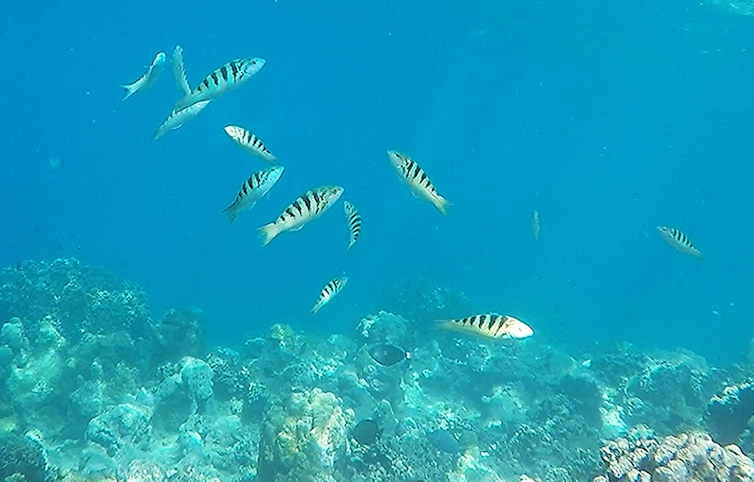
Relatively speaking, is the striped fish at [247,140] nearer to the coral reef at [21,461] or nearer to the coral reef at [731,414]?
the coral reef at [21,461]

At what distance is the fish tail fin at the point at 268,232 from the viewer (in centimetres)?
521

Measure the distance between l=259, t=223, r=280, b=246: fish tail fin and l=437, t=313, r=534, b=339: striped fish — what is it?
1.68 meters

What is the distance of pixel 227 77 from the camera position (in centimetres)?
623

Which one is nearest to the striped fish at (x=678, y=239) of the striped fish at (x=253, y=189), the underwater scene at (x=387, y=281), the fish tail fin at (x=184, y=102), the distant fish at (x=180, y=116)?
the underwater scene at (x=387, y=281)

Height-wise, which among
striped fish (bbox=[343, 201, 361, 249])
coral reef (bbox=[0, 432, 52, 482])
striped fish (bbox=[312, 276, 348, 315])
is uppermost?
striped fish (bbox=[343, 201, 361, 249])

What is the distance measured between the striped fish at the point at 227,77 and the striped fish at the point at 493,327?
327 centimetres

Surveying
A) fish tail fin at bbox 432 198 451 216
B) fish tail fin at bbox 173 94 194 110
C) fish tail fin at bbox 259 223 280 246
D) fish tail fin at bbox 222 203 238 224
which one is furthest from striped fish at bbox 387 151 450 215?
fish tail fin at bbox 173 94 194 110

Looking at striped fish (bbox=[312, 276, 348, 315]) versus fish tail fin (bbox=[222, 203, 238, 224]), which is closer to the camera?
fish tail fin (bbox=[222, 203, 238, 224])

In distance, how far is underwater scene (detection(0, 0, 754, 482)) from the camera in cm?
861

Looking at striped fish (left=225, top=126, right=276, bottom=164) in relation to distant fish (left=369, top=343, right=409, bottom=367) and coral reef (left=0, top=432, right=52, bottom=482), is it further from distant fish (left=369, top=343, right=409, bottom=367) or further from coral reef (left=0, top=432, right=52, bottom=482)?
distant fish (left=369, top=343, right=409, bottom=367)

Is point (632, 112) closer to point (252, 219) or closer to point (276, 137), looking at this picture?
point (252, 219)

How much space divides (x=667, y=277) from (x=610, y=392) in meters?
94.8

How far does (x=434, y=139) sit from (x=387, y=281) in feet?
352

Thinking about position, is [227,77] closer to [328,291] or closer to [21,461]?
[328,291]
